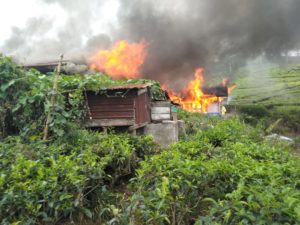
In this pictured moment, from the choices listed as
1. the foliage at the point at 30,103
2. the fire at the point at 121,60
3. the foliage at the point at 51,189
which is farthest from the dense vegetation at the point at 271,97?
the foliage at the point at 51,189

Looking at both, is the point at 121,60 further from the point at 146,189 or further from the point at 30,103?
the point at 146,189

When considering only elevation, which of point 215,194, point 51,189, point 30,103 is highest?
point 30,103

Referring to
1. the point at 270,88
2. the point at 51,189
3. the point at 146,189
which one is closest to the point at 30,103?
the point at 51,189

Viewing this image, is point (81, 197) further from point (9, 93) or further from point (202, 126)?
point (202, 126)

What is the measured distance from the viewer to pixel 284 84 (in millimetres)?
25109

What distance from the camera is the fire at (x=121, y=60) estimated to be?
15.1m

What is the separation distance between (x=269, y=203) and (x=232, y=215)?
339mm

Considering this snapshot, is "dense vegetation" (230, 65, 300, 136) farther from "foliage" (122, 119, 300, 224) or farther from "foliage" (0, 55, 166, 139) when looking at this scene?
"foliage" (122, 119, 300, 224)

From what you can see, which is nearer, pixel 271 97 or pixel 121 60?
pixel 121 60

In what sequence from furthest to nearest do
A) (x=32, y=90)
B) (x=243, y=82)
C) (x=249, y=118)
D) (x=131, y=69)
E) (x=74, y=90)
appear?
(x=243, y=82), (x=249, y=118), (x=131, y=69), (x=74, y=90), (x=32, y=90)

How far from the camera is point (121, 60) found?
1526 cm

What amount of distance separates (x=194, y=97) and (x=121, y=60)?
27.0 feet

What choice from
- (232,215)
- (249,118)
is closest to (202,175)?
(232,215)

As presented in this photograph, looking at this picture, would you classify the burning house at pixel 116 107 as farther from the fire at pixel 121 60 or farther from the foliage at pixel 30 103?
the fire at pixel 121 60
